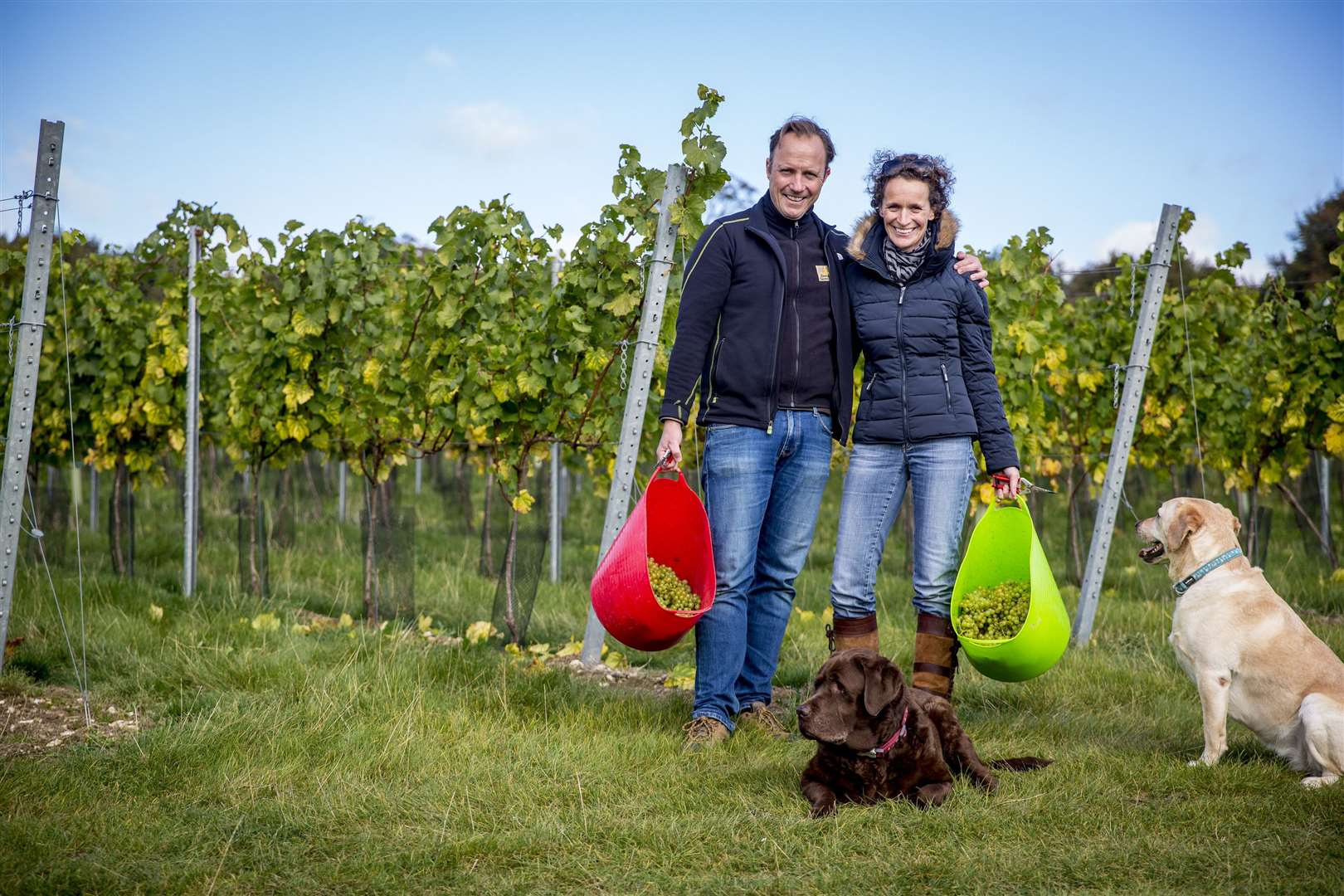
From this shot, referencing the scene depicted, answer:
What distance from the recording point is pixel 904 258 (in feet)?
11.8

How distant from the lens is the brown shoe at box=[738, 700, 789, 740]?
3.86 m

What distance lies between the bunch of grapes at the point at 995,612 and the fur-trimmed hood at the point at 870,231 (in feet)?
3.86

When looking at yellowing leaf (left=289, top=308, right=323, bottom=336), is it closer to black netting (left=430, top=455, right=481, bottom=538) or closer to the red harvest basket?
black netting (left=430, top=455, right=481, bottom=538)

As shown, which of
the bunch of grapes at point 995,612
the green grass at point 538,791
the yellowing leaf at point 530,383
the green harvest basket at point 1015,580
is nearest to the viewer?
the green grass at point 538,791

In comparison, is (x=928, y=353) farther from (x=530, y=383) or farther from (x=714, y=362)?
(x=530, y=383)

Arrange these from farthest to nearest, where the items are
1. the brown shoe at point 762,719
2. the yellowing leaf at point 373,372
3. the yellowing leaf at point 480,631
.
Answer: the yellowing leaf at point 373,372 → the yellowing leaf at point 480,631 → the brown shoe at point 762,719

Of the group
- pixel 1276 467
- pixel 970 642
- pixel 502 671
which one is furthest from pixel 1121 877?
pixel 1276 467

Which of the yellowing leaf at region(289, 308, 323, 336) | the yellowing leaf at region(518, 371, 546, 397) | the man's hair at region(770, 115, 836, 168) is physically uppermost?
the man's hair at region(770, 115, 836, 168)

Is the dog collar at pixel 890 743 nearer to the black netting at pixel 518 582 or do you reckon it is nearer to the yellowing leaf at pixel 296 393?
the black netting at pixel 518 582

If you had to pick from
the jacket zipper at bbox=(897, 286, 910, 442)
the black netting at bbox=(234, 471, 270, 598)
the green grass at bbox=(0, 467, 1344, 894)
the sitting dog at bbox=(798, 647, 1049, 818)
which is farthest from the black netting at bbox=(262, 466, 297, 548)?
the sitting dog at bbox=(798, 647, 1049, 818)

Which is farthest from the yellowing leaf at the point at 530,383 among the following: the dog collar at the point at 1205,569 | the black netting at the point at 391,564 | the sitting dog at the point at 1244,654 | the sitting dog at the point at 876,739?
the dog collar at the point at 1205,569

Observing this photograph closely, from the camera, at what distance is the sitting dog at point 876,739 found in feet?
9.69

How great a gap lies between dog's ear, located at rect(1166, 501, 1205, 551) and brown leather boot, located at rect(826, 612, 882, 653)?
3.51ft

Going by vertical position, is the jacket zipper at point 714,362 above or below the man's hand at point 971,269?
below
